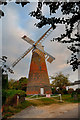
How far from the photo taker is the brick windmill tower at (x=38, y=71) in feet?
58.9

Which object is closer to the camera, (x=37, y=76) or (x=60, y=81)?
(x=37, y=76)

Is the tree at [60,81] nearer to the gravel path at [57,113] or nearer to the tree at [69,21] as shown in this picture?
the gravel path at [57,113]

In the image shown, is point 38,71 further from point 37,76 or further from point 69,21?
point 69,21

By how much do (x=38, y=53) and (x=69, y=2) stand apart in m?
16.4

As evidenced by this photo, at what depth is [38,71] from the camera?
1842 centimetres

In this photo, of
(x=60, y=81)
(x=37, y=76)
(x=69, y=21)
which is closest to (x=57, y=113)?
(x=69, y=21)

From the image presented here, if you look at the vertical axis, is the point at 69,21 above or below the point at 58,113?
above

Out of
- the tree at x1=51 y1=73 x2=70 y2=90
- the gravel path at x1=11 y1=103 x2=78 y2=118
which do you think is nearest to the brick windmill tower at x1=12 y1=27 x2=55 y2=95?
the tree at x1=51 y1=73 x2=70 y2=90

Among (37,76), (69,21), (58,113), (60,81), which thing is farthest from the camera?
(60,81)

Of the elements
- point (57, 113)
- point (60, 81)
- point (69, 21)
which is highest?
point (69, 21)

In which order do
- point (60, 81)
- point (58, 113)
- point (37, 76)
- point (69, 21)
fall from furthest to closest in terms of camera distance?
point (60, 81) → point (37, 76) → point (58, 113) → point (69, 21)

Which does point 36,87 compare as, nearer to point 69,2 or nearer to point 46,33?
point 46,33

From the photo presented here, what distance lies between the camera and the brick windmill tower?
17.9 metres

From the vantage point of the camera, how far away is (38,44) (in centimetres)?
1947
